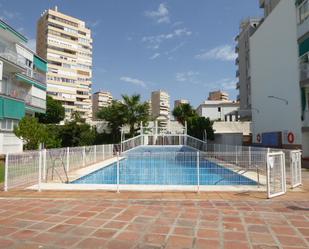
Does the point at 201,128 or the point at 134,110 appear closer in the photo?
the point at 201,128

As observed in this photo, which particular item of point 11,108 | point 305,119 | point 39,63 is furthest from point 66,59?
point 305,119

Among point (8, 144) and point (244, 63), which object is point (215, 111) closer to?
point (244, 63)

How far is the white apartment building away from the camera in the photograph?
20.2 metres

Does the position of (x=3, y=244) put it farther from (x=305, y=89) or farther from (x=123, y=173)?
(x=305, y=89)

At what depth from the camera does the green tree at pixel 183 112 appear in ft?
127

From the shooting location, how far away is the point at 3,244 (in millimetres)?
4223

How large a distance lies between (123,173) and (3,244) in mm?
6106

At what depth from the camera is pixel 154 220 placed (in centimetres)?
546

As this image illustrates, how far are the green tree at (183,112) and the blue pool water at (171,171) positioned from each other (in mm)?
27621

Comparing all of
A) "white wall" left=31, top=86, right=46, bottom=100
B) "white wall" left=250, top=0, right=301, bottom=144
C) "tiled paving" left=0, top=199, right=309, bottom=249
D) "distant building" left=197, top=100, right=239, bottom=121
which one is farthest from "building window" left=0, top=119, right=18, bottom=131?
"distant building" left=197, top=100, right=239, bottom=121

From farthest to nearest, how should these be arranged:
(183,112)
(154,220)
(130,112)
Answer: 1. (183,112)
2. (130,112)
3. (154,220)

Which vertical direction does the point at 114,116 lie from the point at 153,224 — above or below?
above

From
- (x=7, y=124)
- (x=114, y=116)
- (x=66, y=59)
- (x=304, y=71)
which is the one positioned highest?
(x=66, y=59)

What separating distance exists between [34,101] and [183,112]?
19.8 metres
